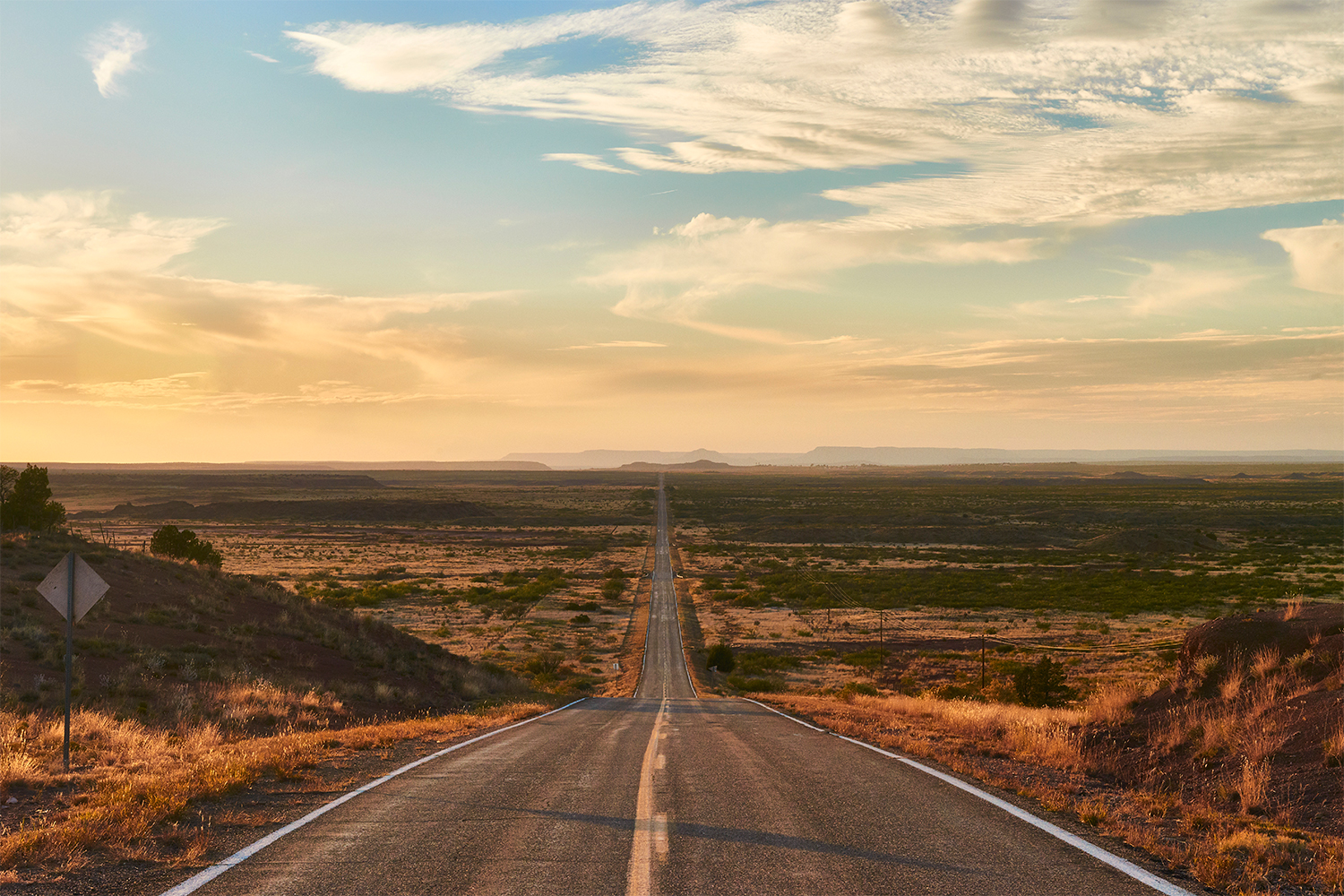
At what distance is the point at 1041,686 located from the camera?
2978 centimetres

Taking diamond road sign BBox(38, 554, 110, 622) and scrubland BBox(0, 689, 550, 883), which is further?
diamond road sign BBox(38, 554, 110, 622)

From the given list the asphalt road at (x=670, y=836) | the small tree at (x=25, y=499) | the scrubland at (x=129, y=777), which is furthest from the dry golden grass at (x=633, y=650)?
the asphalt road at (x=670, y=836)

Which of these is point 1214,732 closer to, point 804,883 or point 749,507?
point 804,883

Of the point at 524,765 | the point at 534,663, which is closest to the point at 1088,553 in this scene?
the point at 534,663

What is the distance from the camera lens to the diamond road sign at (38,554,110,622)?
12.0 m

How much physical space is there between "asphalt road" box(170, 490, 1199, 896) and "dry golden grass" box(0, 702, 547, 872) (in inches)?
58.7

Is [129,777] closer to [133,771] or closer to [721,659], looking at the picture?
[133,771]

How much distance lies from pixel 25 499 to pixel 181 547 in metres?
13.0

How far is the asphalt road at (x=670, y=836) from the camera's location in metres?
6.58

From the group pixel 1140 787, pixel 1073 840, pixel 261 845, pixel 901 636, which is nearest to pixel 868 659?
pixel 901 636

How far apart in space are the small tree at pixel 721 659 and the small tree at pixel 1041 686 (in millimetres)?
19859

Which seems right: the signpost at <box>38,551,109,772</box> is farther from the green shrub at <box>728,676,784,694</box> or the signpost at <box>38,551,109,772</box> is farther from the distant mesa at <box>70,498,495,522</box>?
the distant mesa at <box>70,498,495,522</box>

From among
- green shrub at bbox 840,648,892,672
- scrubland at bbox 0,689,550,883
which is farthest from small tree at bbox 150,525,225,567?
green shrub at bbox 840,648,892,672

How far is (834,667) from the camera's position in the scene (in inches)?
1907
